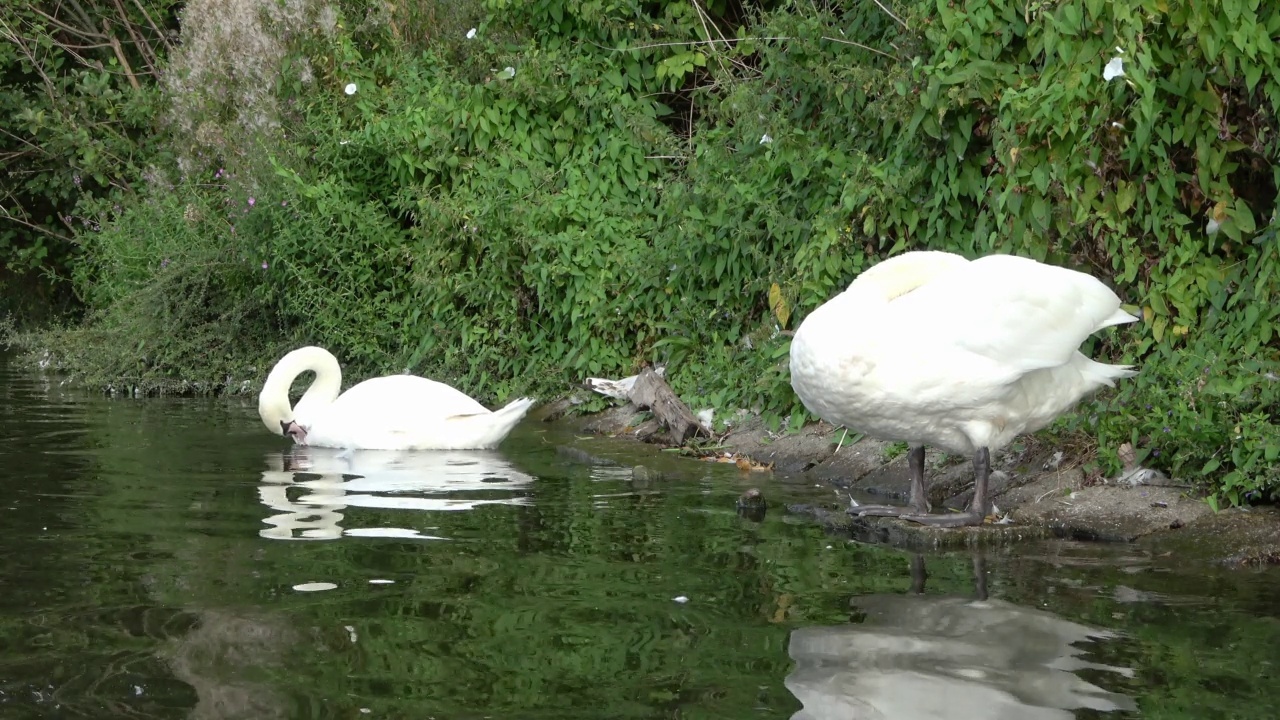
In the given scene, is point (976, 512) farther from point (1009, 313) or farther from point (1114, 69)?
point (1114, 69)

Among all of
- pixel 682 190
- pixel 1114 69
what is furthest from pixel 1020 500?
pixel 682 190

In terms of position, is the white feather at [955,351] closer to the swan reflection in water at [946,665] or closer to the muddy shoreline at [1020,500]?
the muddy shoreline at [1020,500]

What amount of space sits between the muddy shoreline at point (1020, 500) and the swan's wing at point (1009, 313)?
721 millimetres

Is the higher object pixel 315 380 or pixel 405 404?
pixel 315 380

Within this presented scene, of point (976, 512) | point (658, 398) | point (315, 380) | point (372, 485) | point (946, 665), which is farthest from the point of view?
point (315, 380)

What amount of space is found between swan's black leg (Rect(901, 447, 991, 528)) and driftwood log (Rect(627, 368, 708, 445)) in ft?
10.2

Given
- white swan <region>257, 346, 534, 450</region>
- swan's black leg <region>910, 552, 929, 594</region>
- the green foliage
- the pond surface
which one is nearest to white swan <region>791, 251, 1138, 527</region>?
swan's black leg <region>910, 552, 929, 594</region>

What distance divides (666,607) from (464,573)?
827 mm

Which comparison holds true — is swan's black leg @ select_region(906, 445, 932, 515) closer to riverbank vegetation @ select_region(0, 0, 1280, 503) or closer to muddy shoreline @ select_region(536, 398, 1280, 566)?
muddy shoreline @ select_region(536, 398, 1280, 566)

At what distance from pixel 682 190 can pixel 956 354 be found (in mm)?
4835

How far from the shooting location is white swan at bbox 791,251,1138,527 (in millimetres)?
5820

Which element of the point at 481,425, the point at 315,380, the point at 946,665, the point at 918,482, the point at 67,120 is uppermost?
the point at 67,120

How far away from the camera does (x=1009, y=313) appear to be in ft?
19.2

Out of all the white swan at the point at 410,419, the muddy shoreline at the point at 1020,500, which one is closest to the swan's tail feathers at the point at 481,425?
the white swan at the point at 410,419
